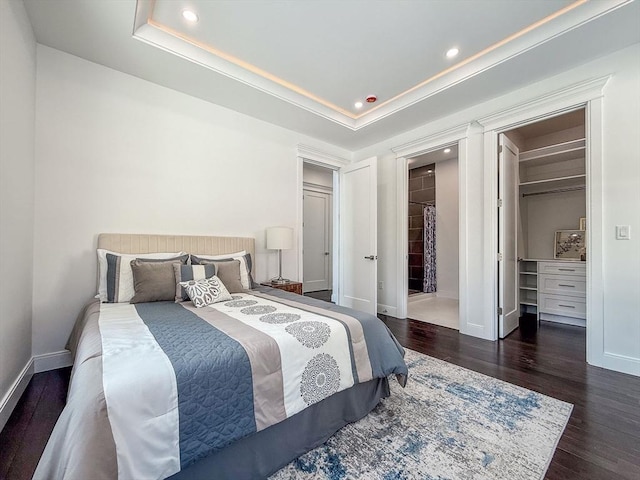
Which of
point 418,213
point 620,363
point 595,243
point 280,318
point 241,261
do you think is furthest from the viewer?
point 418,213

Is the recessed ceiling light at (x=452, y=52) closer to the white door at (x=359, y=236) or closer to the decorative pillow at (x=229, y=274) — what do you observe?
the white door at (x=359, y=236)

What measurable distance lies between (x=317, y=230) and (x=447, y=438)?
507 centimetres

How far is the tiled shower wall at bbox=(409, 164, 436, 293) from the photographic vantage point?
6.04 metres

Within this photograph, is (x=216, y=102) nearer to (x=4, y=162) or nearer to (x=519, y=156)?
(x=4, y=162)

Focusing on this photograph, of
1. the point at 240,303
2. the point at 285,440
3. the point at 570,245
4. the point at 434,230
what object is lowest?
the point at 285,440

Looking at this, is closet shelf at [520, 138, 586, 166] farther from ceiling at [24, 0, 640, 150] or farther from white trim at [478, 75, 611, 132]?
ceiling at [24, 0, 640, 150]

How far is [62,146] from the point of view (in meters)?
2.41

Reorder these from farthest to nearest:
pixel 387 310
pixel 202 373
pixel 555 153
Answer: pixel 387 310 < pixel 555 153 < pixel 202 373

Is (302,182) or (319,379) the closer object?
(319,379)

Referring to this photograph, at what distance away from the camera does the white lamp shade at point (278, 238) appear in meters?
3.41

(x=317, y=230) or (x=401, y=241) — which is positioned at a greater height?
(x=317, y=230)

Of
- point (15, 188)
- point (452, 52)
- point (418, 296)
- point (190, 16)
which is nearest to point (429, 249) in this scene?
point (418, 296)

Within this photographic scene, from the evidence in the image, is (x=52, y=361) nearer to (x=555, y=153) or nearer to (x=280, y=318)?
(x=280, y=318)

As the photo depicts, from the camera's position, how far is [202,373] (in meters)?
1.11
